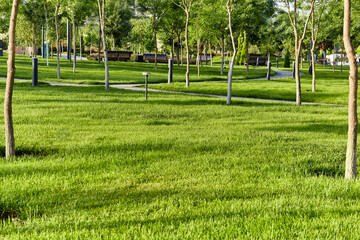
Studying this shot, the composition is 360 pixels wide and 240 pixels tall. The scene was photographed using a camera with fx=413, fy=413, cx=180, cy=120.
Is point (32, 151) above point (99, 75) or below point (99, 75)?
below

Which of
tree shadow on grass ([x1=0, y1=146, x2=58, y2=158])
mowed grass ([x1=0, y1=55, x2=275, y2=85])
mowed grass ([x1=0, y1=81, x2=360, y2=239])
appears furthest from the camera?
mowed grass ([x1=0, y1=55, x2=275, y2=85])

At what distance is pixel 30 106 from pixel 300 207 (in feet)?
29.7

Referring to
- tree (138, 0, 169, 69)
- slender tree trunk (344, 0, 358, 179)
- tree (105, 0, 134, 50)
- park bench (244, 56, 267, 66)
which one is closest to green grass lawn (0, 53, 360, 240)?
slender tree trunk (344, 0, 358, 179)

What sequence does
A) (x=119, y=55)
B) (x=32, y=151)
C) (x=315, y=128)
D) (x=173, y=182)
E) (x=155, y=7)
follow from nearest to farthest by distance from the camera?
(x=173, y=182) → (x=32, y=151) → (x=315, y=128) → (x=155, y=7) → (x=119, y=55)

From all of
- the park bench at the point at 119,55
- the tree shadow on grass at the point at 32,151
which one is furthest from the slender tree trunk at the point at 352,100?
the park bench at the point at 119,55

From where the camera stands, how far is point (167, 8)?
3859 cm

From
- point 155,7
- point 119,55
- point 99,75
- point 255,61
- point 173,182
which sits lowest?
point 173,182

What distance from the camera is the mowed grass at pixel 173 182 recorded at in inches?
152

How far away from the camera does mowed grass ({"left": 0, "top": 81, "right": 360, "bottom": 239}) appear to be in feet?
12.7

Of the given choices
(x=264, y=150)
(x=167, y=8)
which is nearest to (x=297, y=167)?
(x=264, y=150)

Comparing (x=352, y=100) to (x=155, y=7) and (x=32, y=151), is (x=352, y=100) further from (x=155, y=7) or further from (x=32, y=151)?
(x=155, y=7)

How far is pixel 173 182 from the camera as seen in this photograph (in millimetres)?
5156

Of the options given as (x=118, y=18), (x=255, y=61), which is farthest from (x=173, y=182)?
(x=255, y=61)

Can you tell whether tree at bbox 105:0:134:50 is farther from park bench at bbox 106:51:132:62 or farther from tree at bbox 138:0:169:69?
tree at bbox 138:0:169:69
